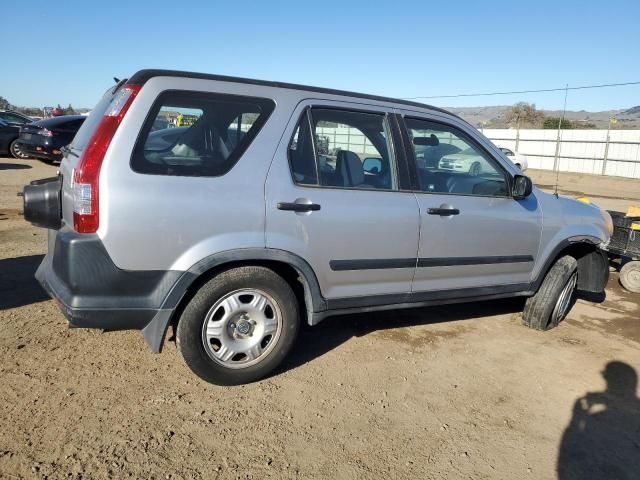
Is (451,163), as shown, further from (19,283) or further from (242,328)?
(19,283)

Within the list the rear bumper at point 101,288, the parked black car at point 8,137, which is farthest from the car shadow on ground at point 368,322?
the parked black car at point 8,137

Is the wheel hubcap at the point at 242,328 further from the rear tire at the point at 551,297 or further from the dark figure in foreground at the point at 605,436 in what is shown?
the rear tire at the point at 551,297

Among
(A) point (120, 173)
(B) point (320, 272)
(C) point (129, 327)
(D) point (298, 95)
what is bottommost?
(C) point (129, 327)

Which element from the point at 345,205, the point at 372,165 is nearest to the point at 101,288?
the point at 345,205

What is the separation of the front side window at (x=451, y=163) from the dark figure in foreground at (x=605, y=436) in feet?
5.41

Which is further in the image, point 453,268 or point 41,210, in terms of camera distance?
point 453,268

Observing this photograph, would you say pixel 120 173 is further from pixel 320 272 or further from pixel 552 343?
pixel 552 343

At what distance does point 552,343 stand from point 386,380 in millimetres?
1761

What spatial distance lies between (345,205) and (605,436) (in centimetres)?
208

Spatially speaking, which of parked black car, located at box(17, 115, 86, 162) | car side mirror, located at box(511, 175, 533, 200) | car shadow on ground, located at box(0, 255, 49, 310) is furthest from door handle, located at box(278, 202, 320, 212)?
parked black car, located at box(17, 115, 86, 162)

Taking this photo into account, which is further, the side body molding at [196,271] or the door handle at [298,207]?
the door handle at [298,207]

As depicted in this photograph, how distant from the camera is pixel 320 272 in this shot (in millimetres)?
3330

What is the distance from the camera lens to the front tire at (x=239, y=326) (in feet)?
10.0

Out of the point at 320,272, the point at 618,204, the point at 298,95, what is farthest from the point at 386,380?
the point at 618,204
